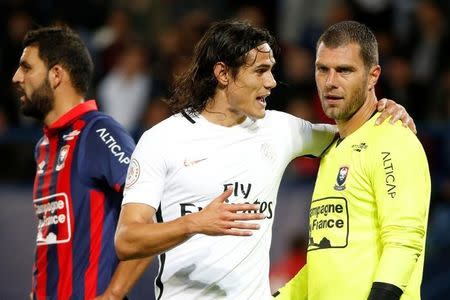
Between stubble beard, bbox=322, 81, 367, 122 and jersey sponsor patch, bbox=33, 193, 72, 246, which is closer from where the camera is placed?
stubble beard, bbox=322, 81, 367, 122

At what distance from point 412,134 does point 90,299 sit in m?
1.95

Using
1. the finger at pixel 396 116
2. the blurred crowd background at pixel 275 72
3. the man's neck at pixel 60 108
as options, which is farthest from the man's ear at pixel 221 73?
the blurred crowd background at pixel 275 72

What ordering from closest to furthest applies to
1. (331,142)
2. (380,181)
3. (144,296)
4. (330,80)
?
(380,181)
(330,80)
(331,142)
(144,296)

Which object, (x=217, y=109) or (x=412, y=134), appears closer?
(x=412, y=134)

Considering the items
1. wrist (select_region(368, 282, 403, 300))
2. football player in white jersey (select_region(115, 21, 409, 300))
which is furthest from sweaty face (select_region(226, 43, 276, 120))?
wrist (select_region(368, 282, 403, 300))

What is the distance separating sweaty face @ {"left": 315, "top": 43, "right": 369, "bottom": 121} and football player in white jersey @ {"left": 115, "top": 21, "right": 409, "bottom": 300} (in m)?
0.18

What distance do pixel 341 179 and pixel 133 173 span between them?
38.9 inches

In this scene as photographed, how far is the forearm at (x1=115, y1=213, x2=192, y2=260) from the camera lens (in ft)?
15.0

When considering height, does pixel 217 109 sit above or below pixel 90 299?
above

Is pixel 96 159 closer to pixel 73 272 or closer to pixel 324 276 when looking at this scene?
pixel 73 272

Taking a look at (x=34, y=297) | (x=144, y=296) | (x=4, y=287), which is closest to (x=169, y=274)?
(x=34, y=297)

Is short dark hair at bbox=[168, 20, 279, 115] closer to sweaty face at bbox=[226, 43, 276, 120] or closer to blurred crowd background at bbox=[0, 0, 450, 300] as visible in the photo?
sweaty face at bbox=[226, 43, 276, 120]

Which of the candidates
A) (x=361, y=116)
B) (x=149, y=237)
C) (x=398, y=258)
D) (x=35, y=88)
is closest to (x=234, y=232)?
(x=149, y=237)

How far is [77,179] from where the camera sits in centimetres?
565
